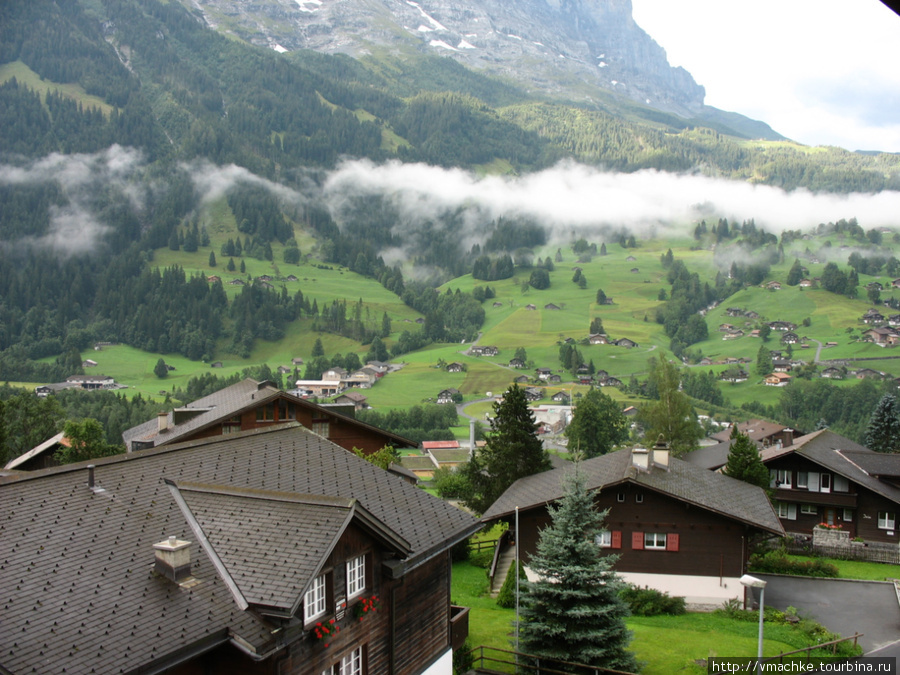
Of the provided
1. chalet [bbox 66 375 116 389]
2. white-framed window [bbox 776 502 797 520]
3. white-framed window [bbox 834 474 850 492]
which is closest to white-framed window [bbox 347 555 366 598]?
white-framed window [bbox 776 502 797 520]

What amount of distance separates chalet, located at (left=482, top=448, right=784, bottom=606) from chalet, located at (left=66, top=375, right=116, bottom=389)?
152 metres

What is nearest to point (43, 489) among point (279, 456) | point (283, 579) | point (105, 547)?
point (105, 547)

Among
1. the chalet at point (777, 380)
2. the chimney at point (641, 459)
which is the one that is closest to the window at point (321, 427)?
the chimney at point (641, 459)

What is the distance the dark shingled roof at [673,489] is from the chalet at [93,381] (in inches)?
5862

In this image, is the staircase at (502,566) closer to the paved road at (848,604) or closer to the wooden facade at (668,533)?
the wooden facade at (668,533)

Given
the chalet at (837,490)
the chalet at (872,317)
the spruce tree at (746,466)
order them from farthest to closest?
1. the chalet at (872,317)
2. the chalet at (837,490)
3. the spruce tree at (746,466)

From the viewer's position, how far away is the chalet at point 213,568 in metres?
10.6

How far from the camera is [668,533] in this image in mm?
31344

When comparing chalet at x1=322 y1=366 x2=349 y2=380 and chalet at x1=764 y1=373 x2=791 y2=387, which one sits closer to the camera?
chalet at x1=764 y1=373 x2=791 y2=387

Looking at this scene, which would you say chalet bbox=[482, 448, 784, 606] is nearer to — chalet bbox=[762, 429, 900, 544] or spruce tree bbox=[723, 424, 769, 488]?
spruce tree bbox=[723, 424, 769, 488]

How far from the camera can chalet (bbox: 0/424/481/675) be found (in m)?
10.6

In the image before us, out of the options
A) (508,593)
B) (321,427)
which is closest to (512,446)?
(321,427)

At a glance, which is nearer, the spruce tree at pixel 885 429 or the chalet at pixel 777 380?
the spruce tree at pixel 885 429

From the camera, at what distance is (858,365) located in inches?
6545
